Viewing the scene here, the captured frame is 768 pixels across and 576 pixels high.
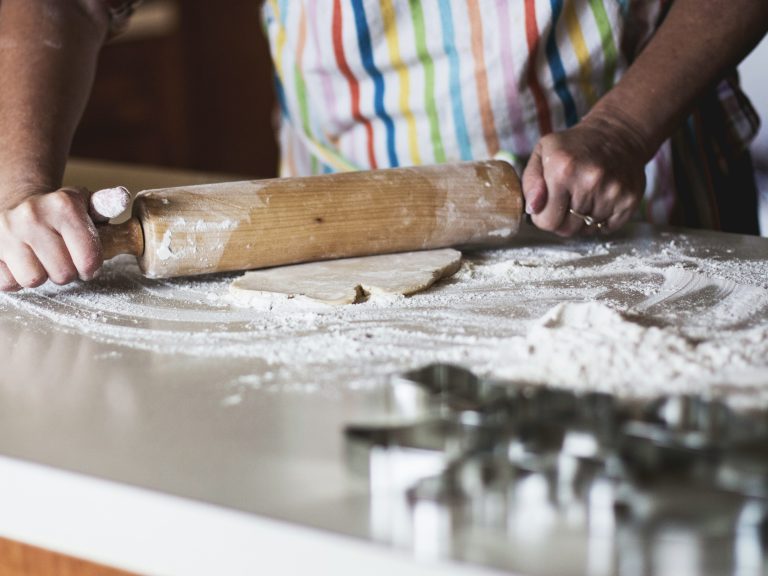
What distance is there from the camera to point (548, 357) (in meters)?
0.64

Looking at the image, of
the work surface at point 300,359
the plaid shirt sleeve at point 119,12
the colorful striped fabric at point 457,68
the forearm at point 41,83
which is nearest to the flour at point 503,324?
the work surface at point 300,359

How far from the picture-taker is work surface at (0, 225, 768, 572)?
51cm

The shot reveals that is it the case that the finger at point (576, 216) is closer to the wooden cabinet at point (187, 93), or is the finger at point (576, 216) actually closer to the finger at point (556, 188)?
the finger at point (556, 188)

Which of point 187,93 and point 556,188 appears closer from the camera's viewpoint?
point 556,188

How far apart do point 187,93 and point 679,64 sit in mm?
3171

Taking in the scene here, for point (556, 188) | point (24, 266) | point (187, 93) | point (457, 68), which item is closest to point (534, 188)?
point (556, 188)

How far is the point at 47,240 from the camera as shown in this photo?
0.82 m

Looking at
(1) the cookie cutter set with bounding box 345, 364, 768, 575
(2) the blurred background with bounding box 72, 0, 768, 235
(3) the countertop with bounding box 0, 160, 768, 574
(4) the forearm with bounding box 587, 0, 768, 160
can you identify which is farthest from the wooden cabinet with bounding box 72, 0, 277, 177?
(1) the cookie cutter set with bounding box 345, 364, 768, 575

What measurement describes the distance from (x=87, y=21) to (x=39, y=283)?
46 cm

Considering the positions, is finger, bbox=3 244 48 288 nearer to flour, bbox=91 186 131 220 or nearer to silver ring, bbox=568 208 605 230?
flour, bbox=91 186 131 220

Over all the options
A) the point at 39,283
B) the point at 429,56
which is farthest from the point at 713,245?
the point at 39,283

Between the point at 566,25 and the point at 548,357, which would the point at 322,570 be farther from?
the point at 566,25

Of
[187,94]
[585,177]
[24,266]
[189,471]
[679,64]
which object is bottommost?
[189,471]

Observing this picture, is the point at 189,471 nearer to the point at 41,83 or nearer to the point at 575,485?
the point at 575,485
